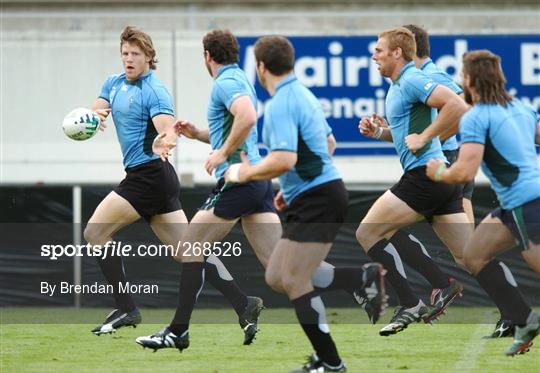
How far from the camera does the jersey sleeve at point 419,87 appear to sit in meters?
8.90

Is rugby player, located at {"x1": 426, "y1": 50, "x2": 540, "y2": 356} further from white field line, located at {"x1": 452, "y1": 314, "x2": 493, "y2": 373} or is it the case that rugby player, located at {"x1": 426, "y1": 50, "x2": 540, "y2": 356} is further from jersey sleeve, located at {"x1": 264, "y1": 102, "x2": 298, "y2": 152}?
jersey sleeve, located at {"x1": 264, "y1": 102, "x2": 298, "y2": 152}

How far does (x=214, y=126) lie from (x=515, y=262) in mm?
5704

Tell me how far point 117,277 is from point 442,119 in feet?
9.25

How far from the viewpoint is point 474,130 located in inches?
297

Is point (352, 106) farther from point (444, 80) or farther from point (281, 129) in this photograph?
point (281, 129)

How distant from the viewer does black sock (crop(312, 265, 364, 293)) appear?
7887 mm

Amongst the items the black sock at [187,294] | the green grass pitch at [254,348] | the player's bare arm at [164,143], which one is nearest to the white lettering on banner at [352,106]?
the green grass pitch at [254,348]

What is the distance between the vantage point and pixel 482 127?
24.8ft

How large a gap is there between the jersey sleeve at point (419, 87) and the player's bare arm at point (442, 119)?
0.08 m

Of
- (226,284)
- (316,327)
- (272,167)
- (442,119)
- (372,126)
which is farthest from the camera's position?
(226,284)

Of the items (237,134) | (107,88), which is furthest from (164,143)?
(107,88)

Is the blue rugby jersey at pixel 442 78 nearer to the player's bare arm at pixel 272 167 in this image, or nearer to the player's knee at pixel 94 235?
the player's bare arm at pixel 272 167

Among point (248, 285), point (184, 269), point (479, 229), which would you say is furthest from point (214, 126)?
point (248, 285)

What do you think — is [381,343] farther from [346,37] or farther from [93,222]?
[346,37]
